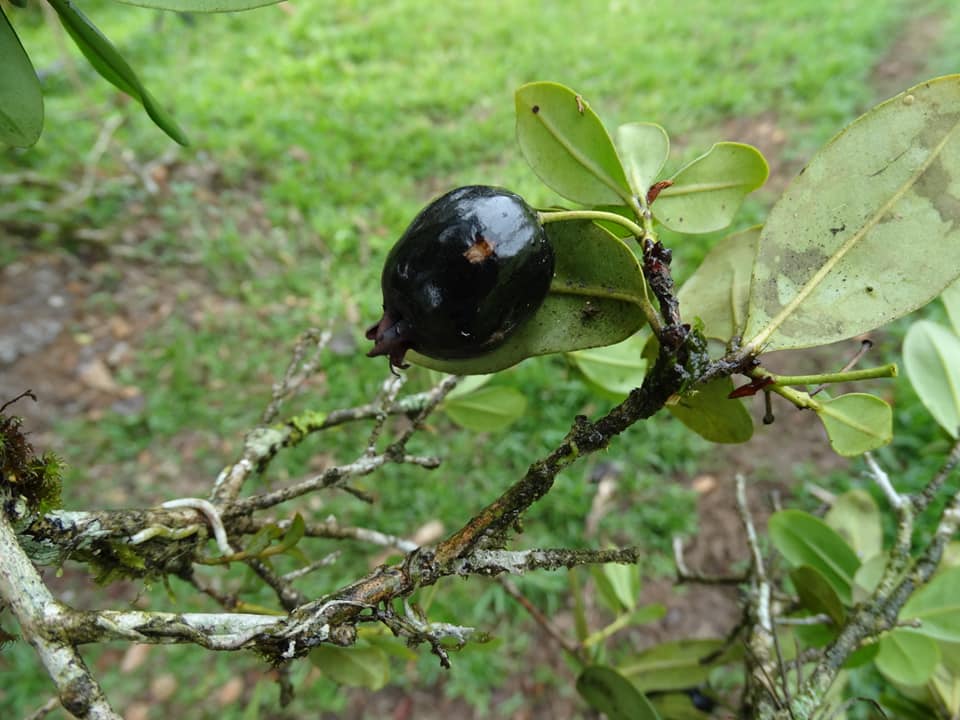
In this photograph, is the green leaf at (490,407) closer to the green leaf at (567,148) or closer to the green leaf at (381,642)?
the green leaf at (381,642)

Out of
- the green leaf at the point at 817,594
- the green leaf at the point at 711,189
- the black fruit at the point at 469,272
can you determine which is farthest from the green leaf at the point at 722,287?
the green leaf at the point at 817,594

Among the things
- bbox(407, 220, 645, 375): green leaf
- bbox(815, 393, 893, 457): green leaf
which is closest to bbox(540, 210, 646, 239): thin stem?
bbox(407, 220, 645, 375): green leaf

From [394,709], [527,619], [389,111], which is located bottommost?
[394,709]

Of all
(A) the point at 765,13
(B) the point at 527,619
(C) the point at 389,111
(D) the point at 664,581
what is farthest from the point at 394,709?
(A) the point at 765,13

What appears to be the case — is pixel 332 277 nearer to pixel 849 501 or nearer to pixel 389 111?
pixel 389 111

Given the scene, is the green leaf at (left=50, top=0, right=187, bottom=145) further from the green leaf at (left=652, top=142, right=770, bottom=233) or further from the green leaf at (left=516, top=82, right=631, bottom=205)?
the green leaf at (left=652, top=142, right=770, bottom=233)
